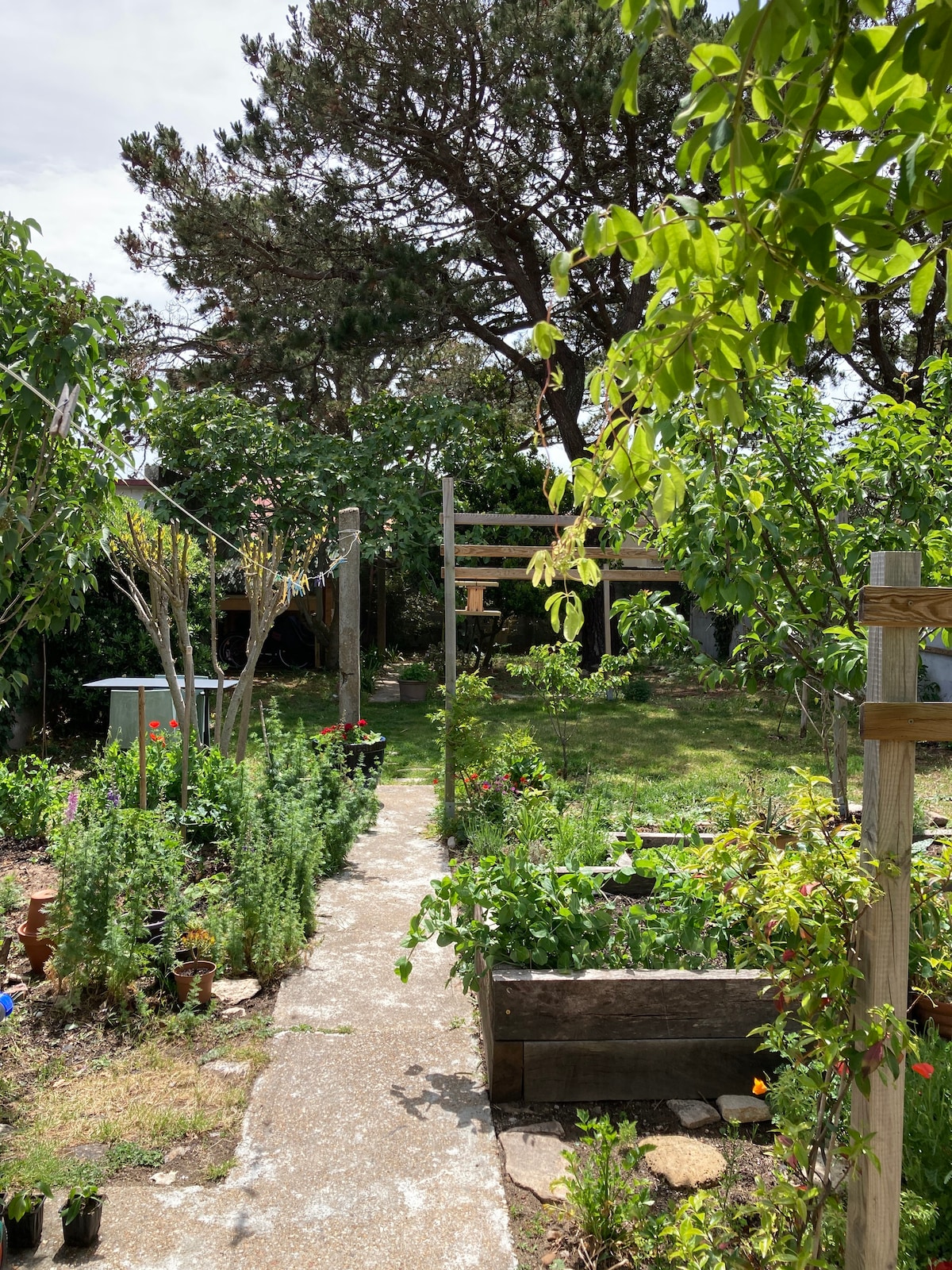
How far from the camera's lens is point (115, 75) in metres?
3.00

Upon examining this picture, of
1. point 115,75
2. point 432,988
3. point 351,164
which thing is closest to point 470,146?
point 351,164

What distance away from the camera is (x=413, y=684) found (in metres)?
11.9

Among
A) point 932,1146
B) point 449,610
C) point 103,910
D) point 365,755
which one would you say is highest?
point 449,610

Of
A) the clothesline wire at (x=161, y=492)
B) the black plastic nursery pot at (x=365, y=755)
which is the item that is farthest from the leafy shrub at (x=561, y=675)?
the clothesline wire at (x=161, y=492)

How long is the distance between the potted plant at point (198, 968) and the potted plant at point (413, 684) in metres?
8.10

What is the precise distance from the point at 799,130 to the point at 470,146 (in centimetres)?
1054

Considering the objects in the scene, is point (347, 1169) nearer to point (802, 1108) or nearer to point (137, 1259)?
point (137, 1259)

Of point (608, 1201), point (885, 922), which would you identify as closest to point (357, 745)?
point (608, 1201)

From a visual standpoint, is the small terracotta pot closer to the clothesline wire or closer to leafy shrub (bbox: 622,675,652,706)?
the clothesline wire

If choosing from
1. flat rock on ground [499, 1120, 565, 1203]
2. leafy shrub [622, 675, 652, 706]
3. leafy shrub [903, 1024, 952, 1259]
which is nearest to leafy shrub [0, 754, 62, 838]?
flat rock on ground [499, 1120, 565, 1203]

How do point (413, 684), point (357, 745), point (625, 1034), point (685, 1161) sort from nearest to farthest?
point (685, 1161) < point (625, 1034) < point (357, 745) < point (413, 684)

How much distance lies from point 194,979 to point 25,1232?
1.26m

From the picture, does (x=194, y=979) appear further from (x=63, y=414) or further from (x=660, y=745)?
(x=660, y=745)

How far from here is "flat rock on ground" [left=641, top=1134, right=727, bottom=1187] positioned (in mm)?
2455
